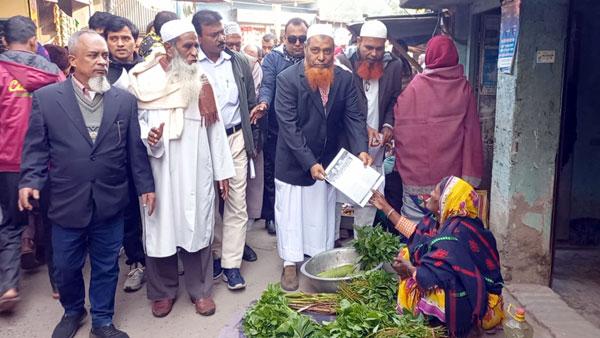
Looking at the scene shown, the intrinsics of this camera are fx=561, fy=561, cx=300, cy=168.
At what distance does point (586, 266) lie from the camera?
5996 millimetres

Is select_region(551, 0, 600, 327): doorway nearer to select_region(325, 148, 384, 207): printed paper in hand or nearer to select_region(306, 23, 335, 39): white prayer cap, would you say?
select_region(325, 148, 384, 207): printed paper in hand

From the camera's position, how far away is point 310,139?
16.6 ft

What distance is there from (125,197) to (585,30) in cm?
516

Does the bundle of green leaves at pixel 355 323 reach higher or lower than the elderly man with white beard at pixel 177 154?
lower

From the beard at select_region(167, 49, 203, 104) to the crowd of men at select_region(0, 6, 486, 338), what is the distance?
0.4 inches

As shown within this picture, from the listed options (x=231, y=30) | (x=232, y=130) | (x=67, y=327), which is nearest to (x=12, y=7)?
(x=231, y=30)

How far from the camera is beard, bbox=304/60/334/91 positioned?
492cm

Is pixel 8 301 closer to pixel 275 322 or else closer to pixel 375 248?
pixel 275 322

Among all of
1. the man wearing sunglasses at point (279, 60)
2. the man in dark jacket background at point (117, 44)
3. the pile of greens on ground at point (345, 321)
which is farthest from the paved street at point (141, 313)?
the man in dark jacket background at point (117, 44)

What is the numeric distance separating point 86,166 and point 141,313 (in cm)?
146

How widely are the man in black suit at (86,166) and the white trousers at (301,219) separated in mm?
1421

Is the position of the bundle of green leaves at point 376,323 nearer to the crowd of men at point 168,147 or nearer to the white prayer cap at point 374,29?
the crowd of men at point 168,147

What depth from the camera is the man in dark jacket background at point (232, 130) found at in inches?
198

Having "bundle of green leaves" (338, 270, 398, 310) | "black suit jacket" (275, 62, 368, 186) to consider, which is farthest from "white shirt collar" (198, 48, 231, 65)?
"bundle of green leaves" (338, 270, 398, 310)
